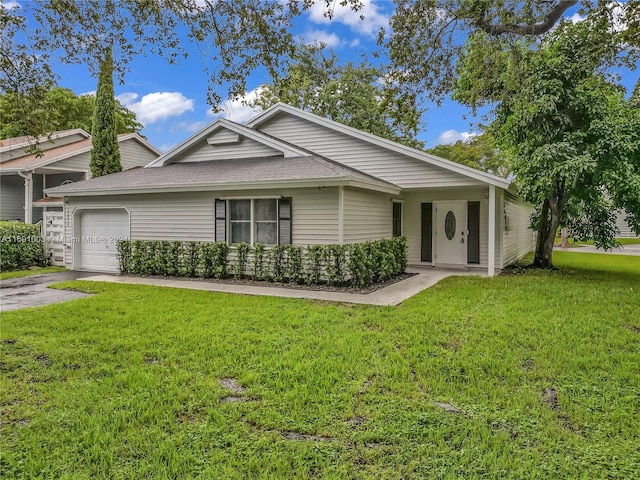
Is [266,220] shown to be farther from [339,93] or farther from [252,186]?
[339,93]

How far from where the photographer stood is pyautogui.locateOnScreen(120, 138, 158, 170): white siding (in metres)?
21.7

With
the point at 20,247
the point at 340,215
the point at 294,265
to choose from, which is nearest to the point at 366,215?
the point at 340,215

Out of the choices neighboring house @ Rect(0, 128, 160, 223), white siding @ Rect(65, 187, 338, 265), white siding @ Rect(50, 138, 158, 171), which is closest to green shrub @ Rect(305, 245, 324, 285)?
white siding @ Rect(65, 187, 338, 265)

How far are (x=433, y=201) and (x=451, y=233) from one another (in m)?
1.21

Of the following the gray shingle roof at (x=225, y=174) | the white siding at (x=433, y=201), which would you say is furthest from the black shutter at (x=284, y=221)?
the white siding at (x=433, y=201)

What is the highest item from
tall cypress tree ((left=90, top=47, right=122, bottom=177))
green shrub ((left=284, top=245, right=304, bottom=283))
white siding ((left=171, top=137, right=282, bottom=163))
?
tall cypress tree ((left=90, top=47, right=122, bottom=177))

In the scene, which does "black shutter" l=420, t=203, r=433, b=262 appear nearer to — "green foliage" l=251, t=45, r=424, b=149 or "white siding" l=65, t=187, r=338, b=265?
"white siding" l=65, t=187, r=338, b=265

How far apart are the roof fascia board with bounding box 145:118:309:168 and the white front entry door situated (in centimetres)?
512

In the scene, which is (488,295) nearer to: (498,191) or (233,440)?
(498,191)

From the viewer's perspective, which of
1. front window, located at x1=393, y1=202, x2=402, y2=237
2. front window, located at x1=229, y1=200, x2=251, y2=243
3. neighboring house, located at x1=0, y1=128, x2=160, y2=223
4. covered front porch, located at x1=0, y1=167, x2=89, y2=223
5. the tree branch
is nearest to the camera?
the tree branch

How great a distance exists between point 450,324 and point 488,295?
2770mm

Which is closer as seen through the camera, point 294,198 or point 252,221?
point 294,198

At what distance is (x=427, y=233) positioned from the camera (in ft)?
46.2

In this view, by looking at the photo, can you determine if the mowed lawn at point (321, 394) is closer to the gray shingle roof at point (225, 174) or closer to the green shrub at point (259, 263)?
the green shrub at point (259, 263)
